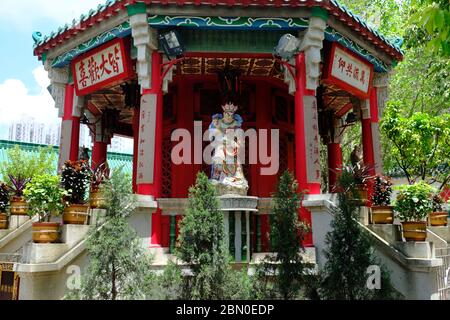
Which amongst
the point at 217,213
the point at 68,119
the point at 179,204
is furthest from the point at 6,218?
the point at 217,213

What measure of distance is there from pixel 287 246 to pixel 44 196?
4.13m

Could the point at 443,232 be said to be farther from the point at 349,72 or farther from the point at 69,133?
the point at 69,133

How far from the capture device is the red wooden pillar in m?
11.1

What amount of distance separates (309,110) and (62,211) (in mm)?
5410

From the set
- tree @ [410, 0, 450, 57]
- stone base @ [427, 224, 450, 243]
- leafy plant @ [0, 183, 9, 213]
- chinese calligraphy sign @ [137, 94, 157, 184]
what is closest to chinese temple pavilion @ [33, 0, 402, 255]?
chinese calligraphy sign @ [137, 94, 157, 184]

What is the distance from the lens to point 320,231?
303 inches

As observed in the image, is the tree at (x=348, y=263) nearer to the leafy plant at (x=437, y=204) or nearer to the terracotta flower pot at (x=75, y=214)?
the terracotta flower pot at (x=75, y=214)

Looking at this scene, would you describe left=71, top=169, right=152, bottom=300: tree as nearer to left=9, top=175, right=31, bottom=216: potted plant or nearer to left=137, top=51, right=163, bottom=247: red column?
left=137, top=51, right=163, bottom=247: red column

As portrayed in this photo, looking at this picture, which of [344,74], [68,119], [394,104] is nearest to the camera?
[344,74]

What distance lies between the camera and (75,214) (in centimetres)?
709

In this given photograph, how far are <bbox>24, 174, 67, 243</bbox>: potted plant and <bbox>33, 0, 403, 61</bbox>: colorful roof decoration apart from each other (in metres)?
4.17

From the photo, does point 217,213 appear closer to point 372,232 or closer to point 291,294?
point 291,294

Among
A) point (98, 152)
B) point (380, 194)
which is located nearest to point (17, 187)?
point (98, 152)

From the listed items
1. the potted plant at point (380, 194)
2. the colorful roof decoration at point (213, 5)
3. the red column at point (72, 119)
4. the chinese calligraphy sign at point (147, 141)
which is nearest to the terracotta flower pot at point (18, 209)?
the red column at point (72, 119)
